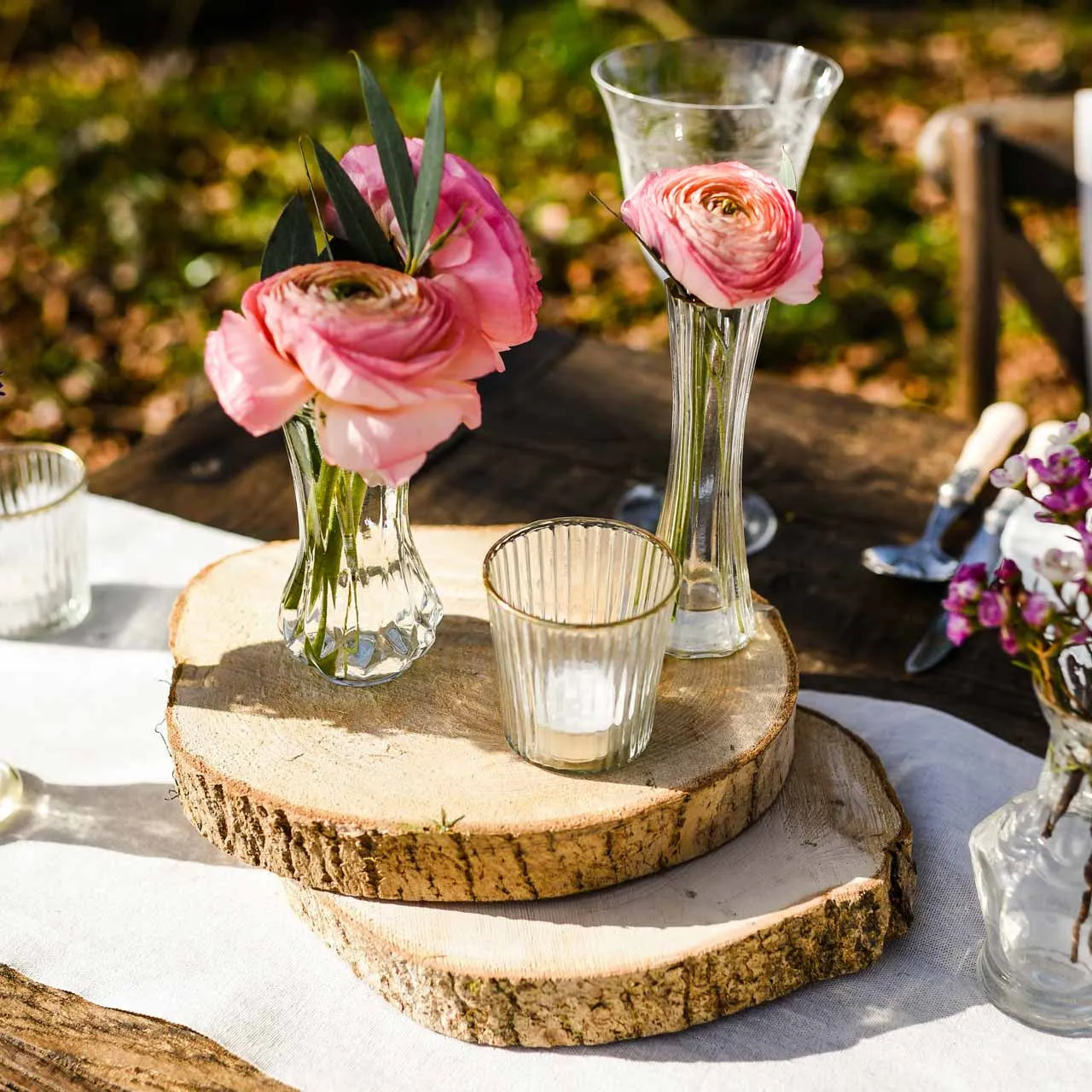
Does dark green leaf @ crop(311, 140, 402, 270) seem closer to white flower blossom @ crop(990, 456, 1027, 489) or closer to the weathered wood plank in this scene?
white flower blossom @ crop(990, 456, 1027, 489)

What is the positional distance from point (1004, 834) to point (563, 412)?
88 cm

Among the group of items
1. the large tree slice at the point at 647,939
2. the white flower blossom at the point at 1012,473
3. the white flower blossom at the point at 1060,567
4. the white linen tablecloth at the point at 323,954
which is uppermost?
the white flower blossom at the point at 1012,473

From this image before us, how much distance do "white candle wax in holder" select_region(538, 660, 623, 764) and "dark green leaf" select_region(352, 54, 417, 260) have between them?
0.99 feet

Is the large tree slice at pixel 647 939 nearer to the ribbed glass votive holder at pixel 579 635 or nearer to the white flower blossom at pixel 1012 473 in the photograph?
the ribbed glass votive holder at pixel 579 635

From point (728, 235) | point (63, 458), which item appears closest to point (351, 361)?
point (728, 235)

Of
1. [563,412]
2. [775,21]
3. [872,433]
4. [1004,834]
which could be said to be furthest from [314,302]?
[775,21]

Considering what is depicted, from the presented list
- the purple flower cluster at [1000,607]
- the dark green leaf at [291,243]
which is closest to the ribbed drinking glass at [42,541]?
the dark green leaf at [291,243]

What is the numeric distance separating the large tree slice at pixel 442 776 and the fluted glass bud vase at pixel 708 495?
3cm

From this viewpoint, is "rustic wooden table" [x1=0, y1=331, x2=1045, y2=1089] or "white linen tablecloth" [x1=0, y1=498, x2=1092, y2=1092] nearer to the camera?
"white linen tablecloth" [x1=0, y1=498, x2=1092, y2=1092]

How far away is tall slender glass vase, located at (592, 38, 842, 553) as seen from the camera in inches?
47.4

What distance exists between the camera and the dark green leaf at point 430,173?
0.75 m

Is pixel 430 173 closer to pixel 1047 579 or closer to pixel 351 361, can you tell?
pixel 351 361

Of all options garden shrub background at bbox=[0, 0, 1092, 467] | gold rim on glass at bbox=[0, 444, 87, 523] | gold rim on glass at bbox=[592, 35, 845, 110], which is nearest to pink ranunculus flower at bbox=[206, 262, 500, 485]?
gold rim on glass at bbox=[0, 444, 87, 523]

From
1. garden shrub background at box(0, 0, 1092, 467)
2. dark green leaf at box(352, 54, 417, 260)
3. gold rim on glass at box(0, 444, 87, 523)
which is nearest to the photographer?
dark green leaf at box(352, 54, 417, 260)
